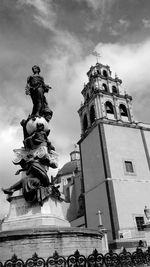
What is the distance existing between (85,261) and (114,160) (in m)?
22.3

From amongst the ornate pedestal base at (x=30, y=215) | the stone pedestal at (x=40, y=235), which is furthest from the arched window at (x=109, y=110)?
the stone pedestal at (x=40, y=235)

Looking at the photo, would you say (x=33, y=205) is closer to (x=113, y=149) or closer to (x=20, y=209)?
(x=20, y=209)

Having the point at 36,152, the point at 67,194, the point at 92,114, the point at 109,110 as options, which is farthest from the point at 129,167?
the point at 67,194

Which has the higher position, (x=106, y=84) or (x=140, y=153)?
(x=106, y=84)

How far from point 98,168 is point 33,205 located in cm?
2039

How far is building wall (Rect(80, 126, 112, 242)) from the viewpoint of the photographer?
2523cm

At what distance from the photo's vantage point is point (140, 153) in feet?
92.3

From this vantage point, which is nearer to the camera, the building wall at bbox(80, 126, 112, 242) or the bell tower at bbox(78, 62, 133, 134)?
the building wall at bbox(80, 126, 112, 242)

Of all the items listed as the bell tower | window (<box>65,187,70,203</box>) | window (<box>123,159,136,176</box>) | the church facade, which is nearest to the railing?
the church facade

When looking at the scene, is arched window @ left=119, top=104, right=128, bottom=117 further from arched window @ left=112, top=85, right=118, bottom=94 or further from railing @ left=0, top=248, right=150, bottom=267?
railing @ left=0, top=248, right=150, bottom=267

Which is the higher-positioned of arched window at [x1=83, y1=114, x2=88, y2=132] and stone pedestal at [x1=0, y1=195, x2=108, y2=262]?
arched window at [x1=83, y1=114, x2=88, y2=132]

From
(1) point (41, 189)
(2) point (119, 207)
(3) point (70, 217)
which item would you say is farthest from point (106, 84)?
(1) point (41, 189)

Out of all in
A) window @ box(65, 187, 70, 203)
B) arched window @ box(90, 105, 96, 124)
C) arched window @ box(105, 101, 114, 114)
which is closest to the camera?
arched window @ box(105, 101, 114, 114)

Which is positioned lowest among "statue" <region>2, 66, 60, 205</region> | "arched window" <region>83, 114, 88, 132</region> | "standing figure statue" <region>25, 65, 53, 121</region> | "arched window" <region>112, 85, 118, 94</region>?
"statue" <region>2, 66, 60, 205</region>
